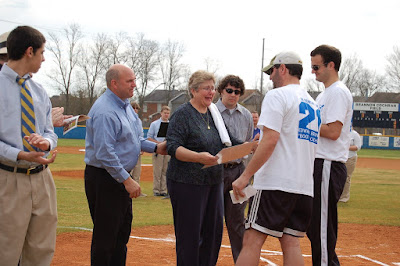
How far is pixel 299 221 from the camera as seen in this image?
457 cm

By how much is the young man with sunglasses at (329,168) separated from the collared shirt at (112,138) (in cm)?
197

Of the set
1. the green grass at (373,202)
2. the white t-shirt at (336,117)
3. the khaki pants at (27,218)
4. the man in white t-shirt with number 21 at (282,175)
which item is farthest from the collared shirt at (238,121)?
the green grass at (373,202)

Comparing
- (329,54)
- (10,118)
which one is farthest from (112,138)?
(329,54)

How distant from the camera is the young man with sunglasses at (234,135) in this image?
6273 millimetres

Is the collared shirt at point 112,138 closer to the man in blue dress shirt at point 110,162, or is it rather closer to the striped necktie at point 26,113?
the man in blue dress shirt at point 110,162

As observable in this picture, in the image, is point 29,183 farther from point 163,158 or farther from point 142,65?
point 142,65

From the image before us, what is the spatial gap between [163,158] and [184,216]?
8098 mm

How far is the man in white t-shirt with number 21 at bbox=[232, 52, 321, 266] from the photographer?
441 cm

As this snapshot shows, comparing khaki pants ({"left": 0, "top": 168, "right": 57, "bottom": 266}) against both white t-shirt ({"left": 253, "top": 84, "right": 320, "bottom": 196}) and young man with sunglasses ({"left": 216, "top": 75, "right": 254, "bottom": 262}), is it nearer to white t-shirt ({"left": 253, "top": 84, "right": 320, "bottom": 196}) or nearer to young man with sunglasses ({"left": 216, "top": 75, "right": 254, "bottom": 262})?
white t-shirt ({"left": 253, "top": 84, "right": 320, "bottom": 196})

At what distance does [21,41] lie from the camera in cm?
384

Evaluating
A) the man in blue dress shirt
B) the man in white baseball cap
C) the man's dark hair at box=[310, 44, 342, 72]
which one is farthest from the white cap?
the man in white baseball cap

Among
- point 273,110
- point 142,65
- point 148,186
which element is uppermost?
point 142,65

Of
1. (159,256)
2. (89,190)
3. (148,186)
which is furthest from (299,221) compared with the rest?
(148,186)

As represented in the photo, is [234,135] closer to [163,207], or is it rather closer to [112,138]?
[112,138]
